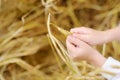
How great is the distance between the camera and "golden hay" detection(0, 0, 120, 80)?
4.58 ft

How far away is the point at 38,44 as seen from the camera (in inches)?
57.2

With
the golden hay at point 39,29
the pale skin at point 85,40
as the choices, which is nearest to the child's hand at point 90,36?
the pale skin at point 85,40

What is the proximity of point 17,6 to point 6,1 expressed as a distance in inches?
1.9

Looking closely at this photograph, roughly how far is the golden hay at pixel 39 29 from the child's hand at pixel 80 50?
13.3 inches

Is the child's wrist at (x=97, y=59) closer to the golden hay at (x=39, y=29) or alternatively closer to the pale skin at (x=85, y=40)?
the pale skin at (x=85, y=40)

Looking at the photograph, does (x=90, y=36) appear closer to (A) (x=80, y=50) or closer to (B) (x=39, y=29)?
(A) (x=80, y=50)

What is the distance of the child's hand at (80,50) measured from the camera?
38.8 inches

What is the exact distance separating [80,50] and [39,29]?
513 mm

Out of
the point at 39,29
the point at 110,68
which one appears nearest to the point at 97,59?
the point at 110,68

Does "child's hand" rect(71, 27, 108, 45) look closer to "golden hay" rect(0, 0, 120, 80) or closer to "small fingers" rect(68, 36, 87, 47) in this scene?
"small fingers" rect(68, 36, 87, 47)

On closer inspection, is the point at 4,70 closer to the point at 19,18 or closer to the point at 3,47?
the point at 3,47

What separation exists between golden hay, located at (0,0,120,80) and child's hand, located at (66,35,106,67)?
0.34 metres

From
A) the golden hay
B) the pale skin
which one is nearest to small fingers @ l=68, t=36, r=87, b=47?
the pale skin

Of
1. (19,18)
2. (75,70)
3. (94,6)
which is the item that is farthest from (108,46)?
(75,70)
